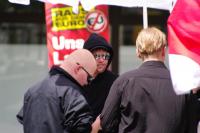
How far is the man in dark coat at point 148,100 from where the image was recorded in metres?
3.38

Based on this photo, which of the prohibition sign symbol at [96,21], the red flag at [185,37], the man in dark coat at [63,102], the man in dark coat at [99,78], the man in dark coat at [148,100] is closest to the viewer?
the red flag at [185,37]

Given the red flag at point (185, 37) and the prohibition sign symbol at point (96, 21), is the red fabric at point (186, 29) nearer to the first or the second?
the red flag at point (185, 37)

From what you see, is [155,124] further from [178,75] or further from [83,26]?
[83,26]

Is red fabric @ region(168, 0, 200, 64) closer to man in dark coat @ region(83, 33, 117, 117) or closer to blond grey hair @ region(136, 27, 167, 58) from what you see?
blond grey hair @ region(136, 27, 167, 58)

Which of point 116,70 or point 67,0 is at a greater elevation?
point 67,0

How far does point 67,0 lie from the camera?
4.21 meters

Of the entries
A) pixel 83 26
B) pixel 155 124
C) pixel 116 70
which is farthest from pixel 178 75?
pixel 116 70

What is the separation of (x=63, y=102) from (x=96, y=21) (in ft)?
5.86

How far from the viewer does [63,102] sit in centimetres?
354

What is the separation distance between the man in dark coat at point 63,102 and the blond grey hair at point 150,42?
0.34 metres

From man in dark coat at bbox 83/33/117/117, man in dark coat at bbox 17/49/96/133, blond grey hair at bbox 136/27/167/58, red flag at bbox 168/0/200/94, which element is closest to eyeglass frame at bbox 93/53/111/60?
man in dark coat at bbox 83/33/117/117

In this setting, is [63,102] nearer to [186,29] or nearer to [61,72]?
[61,72]

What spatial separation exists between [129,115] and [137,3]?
3.58 feet

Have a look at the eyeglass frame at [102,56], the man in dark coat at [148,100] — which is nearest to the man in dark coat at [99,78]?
the eyeglass frame at [102,56]
